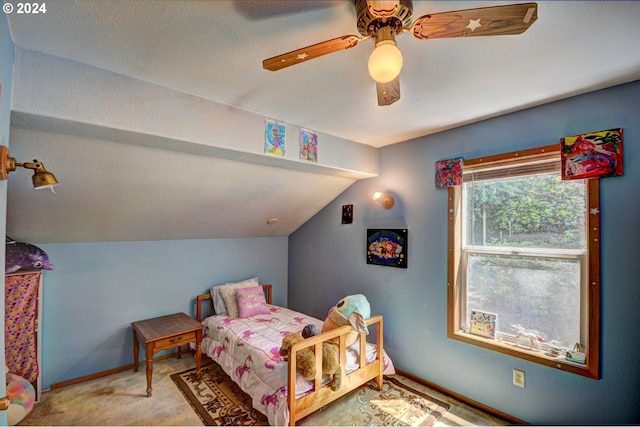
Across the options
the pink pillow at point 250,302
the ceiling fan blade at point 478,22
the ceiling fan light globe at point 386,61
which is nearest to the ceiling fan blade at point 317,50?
the ceiling fan light globe at point 386,61

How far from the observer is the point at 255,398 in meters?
2.18

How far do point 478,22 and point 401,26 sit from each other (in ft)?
0.88

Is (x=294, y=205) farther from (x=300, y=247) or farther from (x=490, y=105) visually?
(x=490, y=105)

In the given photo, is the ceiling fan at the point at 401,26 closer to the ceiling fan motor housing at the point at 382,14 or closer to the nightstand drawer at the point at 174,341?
the ceiling fan motor housing at the point at 382,14

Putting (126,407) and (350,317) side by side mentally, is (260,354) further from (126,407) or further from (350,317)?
(126,407)

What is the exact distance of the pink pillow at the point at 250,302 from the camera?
3188 mm

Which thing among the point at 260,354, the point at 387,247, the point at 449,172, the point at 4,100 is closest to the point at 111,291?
the point at 260,354

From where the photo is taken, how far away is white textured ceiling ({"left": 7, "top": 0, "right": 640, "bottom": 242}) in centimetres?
115

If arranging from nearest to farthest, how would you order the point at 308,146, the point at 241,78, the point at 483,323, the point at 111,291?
the point at 241,78, the point at 483,323, the point at 308,146, the point at 111,291

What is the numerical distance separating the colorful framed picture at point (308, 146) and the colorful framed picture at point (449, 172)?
1128mm

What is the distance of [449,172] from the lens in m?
2.44

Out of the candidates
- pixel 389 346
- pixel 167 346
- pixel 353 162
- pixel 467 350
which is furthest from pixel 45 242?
pixel 467 350

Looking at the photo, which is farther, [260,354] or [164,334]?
[164,334]

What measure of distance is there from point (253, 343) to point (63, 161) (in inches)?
78.6
